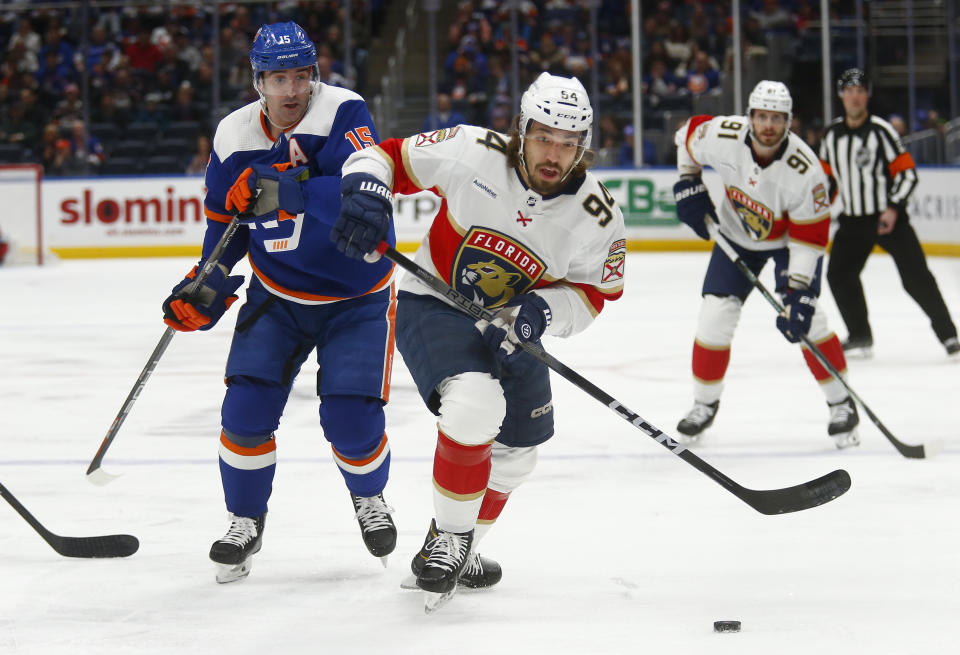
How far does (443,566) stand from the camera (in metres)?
2.46

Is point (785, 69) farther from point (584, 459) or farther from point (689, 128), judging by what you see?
point (584, 459)

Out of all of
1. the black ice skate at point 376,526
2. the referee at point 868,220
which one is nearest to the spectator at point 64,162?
the referee at point 868,220

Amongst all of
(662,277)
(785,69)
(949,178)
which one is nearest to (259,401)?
(662,277)

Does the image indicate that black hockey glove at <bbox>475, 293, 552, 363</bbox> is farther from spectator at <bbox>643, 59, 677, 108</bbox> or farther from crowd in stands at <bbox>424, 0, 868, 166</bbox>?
spectator at <bbox>643, 59, 677, 108</bbox>

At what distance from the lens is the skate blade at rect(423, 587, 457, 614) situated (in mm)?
2486

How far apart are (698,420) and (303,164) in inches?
74.4

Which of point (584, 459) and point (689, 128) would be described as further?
point (689, 128)

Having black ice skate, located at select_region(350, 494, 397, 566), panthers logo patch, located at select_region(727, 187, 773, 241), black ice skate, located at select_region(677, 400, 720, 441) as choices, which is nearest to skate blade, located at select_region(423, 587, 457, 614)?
black ice skate, located at select_region(350, 494, 397, 566)

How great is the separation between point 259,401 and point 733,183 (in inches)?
81.1

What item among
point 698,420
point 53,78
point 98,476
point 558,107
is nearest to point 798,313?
point 698,420

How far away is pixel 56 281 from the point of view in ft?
30.5

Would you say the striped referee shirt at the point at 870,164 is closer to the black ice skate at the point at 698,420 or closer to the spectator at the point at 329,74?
the black ice skate at the point at 698,420

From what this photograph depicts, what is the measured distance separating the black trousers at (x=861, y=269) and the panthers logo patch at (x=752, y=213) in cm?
187

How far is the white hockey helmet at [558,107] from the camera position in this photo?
249 cm
